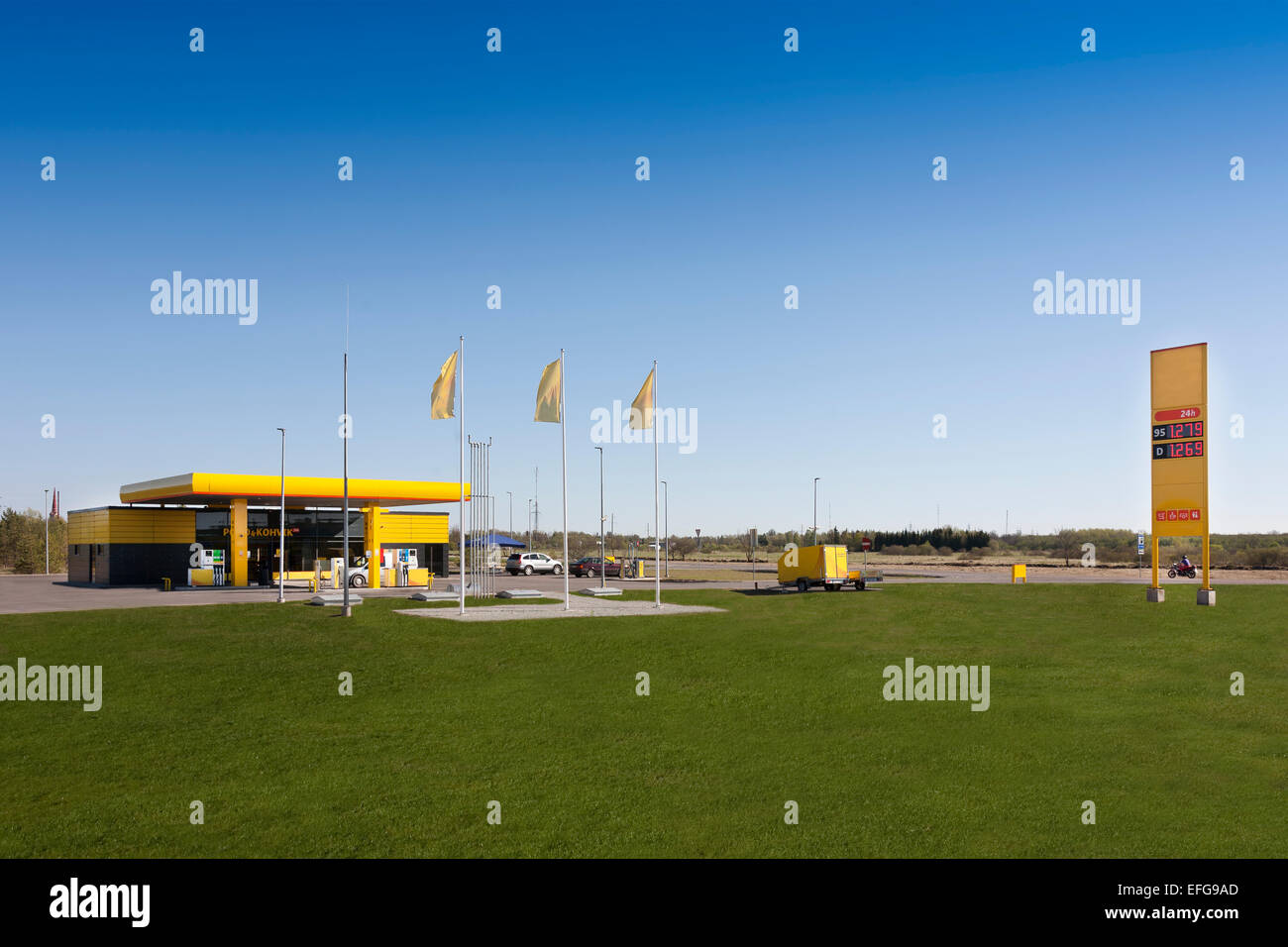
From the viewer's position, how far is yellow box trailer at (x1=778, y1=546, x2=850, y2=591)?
39781 mm

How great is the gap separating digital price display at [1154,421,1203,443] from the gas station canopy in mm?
30975

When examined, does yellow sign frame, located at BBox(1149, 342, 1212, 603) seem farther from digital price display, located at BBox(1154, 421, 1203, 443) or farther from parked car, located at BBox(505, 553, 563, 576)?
parked car, located at BBox(505, 553, 563, 576)

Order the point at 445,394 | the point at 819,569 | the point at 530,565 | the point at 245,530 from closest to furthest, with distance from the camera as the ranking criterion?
the point at 445,394
the point at 819,569
the point at 245,530
the point at 530,565

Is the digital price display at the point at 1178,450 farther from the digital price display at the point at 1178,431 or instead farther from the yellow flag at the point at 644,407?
the yellow flag at the point at 644,407

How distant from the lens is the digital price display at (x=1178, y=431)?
1198 inches

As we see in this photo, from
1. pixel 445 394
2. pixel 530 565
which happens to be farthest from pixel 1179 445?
pixel 530 565

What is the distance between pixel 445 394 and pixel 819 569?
62.5 feet

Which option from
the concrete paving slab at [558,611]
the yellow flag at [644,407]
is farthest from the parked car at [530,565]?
the yellow flag at [644,407]

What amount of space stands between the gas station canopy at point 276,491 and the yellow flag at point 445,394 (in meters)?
14.8

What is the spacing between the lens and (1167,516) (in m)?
31.2

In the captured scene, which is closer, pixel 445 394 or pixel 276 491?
pixel 445 394

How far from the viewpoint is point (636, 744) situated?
13578mm

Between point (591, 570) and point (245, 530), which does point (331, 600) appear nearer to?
point (245, 530)
